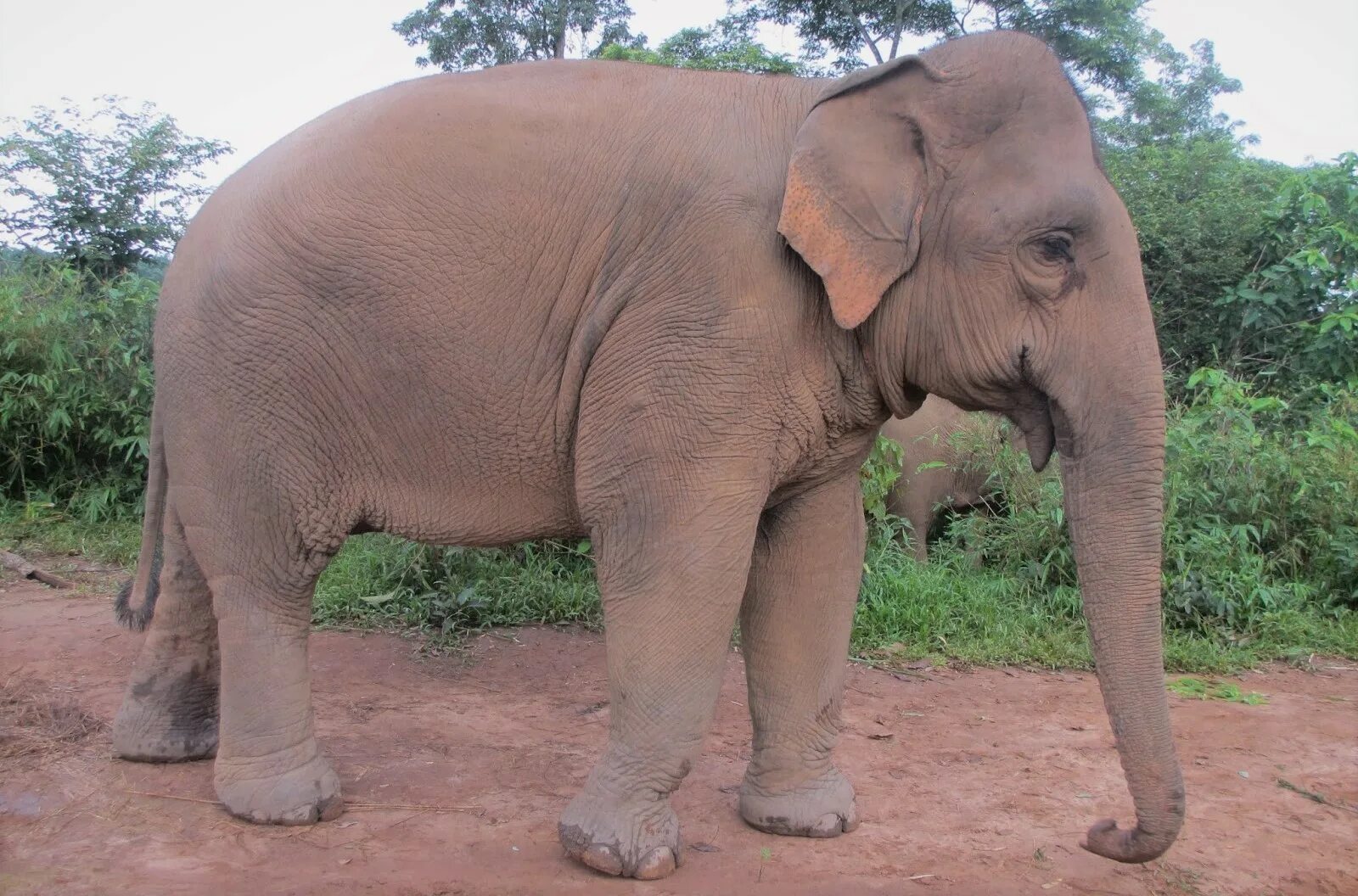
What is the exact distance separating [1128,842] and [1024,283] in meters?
1.43

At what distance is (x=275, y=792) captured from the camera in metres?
3.42

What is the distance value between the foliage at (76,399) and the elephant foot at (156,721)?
4.22m

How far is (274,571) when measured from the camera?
3.43m

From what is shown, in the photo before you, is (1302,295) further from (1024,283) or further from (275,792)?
(275,792)

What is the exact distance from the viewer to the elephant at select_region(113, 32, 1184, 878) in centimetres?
292

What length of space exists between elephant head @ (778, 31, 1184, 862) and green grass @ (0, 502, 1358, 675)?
2.85 meters

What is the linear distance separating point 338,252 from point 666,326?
3.31ft

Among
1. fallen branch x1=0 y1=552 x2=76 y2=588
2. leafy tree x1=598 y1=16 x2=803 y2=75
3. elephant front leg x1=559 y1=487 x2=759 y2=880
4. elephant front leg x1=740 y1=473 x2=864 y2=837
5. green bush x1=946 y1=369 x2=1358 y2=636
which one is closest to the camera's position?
elephant front leg x1=559 y1=487 x2=759 y2=880

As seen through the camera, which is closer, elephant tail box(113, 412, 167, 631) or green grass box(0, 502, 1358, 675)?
elephant tail box(113, 412, 167, 631)

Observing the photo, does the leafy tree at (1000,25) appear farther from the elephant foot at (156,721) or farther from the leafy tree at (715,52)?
the elephant foot at (156,721)

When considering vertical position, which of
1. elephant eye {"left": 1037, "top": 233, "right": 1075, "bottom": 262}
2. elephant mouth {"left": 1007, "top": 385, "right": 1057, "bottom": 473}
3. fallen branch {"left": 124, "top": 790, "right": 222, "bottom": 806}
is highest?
elephant eye {"left": 1037, "top": 233, "right": 1075, "bottom": 262}

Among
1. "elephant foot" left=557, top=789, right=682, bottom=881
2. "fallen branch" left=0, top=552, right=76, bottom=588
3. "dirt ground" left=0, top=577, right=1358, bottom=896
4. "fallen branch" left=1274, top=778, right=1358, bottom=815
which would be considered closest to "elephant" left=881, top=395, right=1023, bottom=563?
"dirt ground" left=0, top=577, right=1358, bottom=896

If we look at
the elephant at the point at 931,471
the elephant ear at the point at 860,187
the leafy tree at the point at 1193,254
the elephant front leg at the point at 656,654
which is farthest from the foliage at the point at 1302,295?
the elephant front leg at the point at 656,654

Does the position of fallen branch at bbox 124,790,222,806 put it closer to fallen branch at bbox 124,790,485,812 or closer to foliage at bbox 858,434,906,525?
fallen branch at bbox 124,790,485,812
